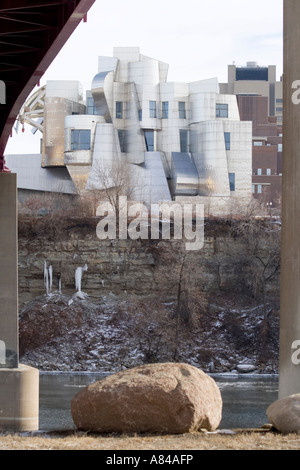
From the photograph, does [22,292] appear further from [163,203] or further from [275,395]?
[275,395]

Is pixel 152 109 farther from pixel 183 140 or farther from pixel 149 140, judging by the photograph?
pixel 183 140

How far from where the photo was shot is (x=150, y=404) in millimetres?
13539

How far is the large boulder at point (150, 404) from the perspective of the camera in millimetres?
13484

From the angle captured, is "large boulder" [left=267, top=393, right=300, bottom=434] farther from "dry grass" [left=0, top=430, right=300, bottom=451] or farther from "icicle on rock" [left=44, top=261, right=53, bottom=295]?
"icicle on rock" [left=44, top=261, right=53, bottom=295]

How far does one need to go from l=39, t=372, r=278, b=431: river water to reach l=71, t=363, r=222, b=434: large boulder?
37.3ft

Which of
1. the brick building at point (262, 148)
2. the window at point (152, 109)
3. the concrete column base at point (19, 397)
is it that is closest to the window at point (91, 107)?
the window at point (152, 109)

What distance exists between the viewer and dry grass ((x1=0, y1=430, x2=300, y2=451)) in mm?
11852

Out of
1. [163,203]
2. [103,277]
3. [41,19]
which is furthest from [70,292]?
[41,19]

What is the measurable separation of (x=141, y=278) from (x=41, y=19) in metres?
49.3


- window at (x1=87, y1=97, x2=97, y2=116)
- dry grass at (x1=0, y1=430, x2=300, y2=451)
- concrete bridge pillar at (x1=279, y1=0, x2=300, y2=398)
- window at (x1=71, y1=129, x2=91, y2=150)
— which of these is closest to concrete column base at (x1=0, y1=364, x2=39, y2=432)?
concrete bridge pillar at (x1=279, y1=0, x2=300, y2=398)

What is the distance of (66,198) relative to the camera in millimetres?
77375

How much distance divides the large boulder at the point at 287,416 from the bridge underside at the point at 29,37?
7.02 metres

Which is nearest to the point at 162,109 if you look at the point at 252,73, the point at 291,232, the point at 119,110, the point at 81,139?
the point at 119,110

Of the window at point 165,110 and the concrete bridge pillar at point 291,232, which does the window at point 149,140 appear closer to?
the window at point 165,110
